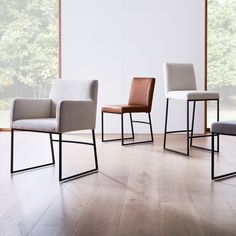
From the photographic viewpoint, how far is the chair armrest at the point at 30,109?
11.0 feet

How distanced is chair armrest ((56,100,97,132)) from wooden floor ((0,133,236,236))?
1.32 feet

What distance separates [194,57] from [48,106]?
2999 mm

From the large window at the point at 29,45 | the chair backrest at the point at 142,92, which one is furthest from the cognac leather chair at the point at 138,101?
the large window at the point at 29,45

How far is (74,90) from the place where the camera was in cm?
343

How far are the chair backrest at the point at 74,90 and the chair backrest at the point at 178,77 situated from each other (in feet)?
4.58

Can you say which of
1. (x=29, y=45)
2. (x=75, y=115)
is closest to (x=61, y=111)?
(x=75, y=115)

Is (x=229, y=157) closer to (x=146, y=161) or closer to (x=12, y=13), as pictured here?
(x=146, y=161)

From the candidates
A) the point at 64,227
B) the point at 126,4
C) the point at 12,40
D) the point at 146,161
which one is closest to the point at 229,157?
the point at 146,161

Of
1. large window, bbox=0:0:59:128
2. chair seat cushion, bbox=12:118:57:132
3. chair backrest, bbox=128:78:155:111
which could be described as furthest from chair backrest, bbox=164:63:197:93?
large window, bbox=0:0:59:128

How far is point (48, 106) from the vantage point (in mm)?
3584

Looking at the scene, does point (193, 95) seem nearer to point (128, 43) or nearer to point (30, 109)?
point (30, 109)

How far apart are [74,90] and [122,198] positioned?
3.90ft

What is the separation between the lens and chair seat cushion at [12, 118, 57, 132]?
10.1ft

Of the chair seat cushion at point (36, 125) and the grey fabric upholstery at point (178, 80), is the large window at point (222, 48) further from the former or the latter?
the chair seat cushion at point (36, 125)
